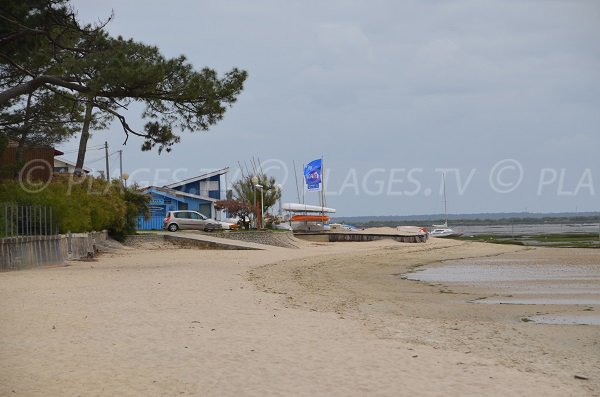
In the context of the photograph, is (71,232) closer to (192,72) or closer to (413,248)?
(192,72)

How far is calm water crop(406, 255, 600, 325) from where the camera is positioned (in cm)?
1705

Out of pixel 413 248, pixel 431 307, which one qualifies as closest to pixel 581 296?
pixel 431 307

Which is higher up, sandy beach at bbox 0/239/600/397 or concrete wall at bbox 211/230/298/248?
concrete wall at bbox 211/230/298/248

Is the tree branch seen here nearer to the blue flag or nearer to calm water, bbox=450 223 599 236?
the blue flag

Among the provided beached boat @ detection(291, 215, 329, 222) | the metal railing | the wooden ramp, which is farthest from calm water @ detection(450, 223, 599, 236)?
the metal railing

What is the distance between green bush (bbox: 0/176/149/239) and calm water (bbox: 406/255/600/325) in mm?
10951

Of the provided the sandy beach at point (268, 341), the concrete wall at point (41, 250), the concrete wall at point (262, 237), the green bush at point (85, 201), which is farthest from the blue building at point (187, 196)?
the sandy beach at point (268, 341)

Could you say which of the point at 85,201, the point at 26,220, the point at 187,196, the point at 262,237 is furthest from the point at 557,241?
the point at 26,220

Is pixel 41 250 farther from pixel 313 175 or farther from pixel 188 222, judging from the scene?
pixel 313 175

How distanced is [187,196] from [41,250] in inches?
1595

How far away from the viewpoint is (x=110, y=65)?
22016 millimetres

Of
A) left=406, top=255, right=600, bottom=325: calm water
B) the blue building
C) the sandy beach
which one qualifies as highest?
the blue building

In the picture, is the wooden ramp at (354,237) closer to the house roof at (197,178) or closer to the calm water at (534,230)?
the house roof at (197,178)

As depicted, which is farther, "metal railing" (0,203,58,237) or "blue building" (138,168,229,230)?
"blue building" (138,168,229,230)
